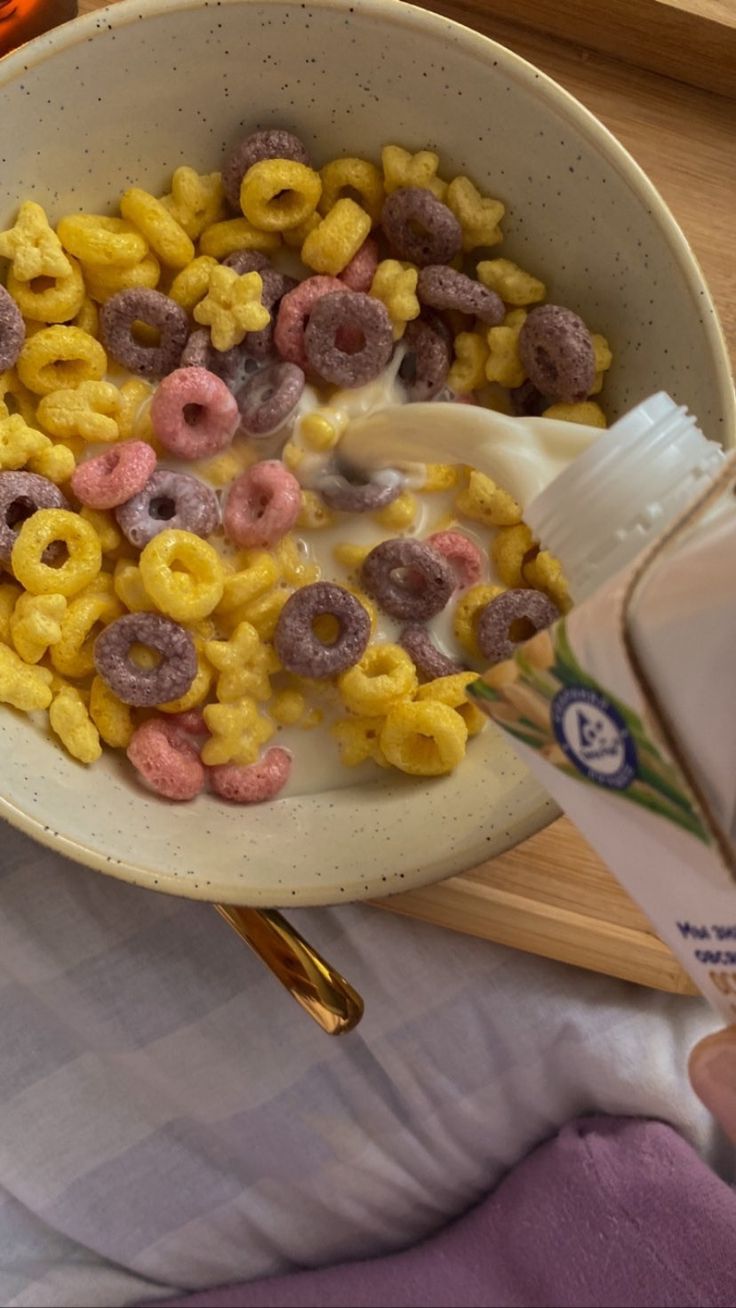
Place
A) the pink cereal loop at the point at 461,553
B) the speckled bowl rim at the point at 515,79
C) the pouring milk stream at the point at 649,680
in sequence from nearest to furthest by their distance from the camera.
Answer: the pouring milk stream at the point at 649,680
the speckled bowl rim at the point at 515,79
the pink cereal loop at the point at 461,553

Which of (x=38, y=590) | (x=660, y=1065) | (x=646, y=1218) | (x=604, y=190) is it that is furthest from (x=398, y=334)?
(x=646, y=1218)

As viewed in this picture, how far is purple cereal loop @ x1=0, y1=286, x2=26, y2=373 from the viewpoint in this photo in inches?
25.3

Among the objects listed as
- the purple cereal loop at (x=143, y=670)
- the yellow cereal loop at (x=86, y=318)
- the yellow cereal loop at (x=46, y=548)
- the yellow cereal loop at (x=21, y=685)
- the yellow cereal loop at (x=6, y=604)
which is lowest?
the yellow cereal loop at (x=21, y=685)

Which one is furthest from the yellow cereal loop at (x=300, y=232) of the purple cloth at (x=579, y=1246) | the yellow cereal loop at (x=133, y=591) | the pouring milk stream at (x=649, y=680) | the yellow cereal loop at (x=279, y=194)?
the purple cloth at (x=579, y=1246)

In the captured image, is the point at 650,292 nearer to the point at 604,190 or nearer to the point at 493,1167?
the point at 604,190

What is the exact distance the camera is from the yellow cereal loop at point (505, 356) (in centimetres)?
68

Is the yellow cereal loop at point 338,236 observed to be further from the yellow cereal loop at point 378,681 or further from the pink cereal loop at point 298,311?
the yellow cereal loop at point 378,681

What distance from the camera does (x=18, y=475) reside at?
65cm

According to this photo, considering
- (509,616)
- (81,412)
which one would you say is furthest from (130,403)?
(509,616)

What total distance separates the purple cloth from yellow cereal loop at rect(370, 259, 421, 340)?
0.58 meters

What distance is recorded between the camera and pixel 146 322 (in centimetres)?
68

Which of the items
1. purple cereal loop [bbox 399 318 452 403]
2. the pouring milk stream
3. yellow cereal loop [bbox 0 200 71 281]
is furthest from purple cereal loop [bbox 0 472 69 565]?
the pouring milk stream

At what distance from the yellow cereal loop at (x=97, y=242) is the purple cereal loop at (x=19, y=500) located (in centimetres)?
Answer: 12

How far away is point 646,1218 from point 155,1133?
0.35 metres
